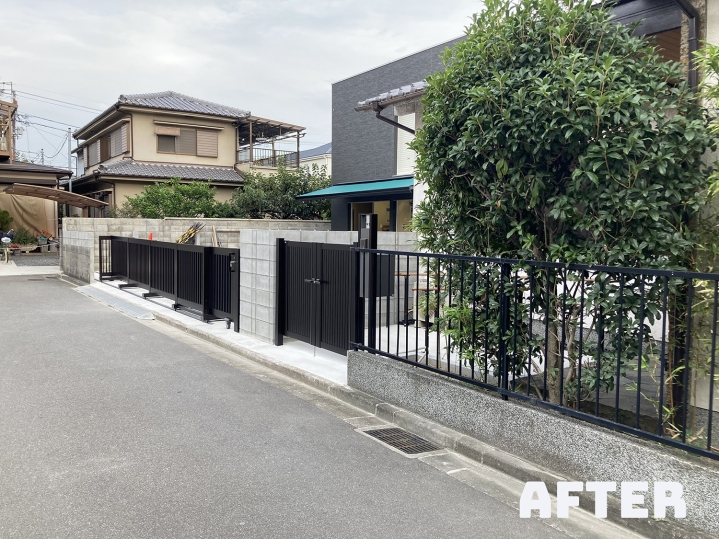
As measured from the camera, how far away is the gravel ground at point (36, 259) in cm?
2097

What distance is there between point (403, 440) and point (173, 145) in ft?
84.3

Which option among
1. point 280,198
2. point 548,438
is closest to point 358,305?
point 548,438

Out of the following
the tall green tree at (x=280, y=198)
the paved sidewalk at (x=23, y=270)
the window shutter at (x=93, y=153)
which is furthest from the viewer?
the window shutter at (x=93, y=153)

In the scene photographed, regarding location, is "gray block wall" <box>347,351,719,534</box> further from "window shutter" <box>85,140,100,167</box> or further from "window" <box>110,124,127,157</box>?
"window shutter" <box>85,140,100,167</box>

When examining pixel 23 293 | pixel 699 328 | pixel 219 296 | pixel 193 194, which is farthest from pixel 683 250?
pixel 193 194

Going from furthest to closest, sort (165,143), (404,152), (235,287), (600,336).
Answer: (165,143) < (404,152) < (235,287) < (600,336)

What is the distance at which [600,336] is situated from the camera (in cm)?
379

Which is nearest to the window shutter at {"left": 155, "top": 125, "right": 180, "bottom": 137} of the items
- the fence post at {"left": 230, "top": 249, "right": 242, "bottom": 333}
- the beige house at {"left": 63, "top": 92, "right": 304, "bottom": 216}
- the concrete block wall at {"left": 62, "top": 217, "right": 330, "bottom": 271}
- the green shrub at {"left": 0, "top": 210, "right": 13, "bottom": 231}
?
the beige house at {"left": 63, "top": 92, "right": 304, "bottom": 216}

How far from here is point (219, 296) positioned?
9.48m

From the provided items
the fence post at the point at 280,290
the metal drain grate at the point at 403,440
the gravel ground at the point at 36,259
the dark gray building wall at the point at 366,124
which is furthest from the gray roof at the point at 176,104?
the metal drain grate at the point at 403,440

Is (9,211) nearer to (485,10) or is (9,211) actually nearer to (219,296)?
(219,296)

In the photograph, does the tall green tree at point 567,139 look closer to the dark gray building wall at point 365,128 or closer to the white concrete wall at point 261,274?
the white concrete wall at point 261,274

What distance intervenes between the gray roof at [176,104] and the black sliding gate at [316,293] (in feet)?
71.6

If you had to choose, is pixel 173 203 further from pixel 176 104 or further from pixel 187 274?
pixel 187 274
